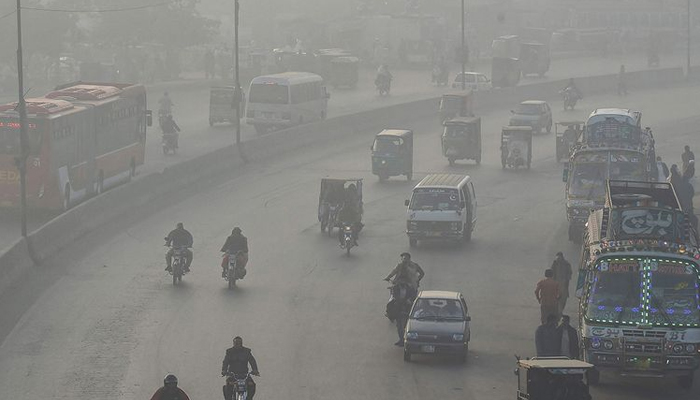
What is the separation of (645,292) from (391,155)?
95.1 ft

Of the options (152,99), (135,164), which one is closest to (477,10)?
(152,99)

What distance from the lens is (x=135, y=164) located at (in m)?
54.3

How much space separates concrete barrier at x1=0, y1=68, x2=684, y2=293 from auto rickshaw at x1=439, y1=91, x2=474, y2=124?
2.29 m

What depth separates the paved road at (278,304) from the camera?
26.9 m

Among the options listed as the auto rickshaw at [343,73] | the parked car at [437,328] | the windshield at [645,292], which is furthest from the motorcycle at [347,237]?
the auto rickshaw at [343,73]

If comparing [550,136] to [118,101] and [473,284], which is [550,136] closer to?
[118,101]

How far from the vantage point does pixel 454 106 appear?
7369 cm

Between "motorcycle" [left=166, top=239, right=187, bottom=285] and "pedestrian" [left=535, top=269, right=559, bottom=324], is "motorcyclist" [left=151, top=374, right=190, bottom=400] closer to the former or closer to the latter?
"pedestrian" [left=535, top=269, right=559, bottom=324]

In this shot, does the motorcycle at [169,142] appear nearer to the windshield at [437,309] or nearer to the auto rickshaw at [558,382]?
the windshield at [437,309]

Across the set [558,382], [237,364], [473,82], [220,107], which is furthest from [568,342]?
[473,82]

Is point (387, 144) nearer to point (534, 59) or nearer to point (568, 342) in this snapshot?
point (568, 342)

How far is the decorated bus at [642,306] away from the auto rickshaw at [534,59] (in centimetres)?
8016

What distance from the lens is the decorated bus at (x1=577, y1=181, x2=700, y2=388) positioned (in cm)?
2577

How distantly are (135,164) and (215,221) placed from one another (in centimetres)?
961
